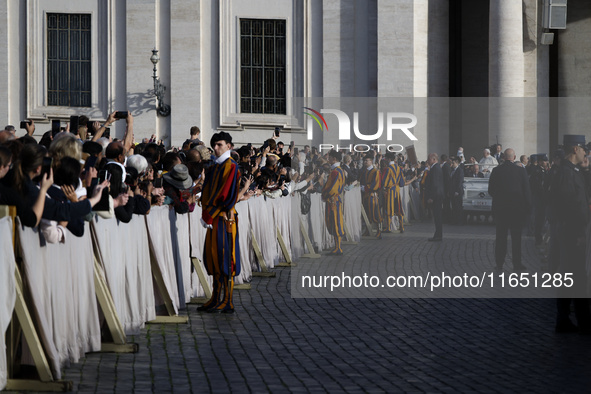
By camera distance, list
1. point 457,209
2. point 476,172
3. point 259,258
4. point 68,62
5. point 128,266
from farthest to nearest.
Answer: point 68,62
point 259,258
point 476,172
point 457,209
point 128,266

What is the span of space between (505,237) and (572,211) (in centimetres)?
81

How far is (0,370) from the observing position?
7953mm

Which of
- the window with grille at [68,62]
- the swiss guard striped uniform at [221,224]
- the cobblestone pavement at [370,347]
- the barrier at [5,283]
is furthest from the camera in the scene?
the window with grille at [68,62]

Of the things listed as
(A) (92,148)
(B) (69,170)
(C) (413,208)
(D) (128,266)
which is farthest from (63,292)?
(C) (413,208)

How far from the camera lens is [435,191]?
11.7m

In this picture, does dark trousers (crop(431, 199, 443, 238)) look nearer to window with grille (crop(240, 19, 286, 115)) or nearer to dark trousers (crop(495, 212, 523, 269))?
dark trousers (crop(495, 212, 523, 269))

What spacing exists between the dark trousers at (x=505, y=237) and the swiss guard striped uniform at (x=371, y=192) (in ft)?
4.34

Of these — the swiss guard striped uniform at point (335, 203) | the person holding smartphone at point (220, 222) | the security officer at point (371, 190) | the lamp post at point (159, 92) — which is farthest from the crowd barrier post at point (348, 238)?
the lamp post at point (159, 92)

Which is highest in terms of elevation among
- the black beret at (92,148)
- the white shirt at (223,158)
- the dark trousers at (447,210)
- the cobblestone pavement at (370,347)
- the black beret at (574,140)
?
the black beret at (574,140)

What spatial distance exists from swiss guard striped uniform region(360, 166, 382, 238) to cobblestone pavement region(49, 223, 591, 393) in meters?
0.25

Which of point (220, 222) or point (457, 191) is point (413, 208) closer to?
point (457, 191)

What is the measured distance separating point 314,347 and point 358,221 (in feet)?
7.34

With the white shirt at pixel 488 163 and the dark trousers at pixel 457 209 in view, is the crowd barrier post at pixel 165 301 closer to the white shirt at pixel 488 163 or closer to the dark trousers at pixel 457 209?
the dark trousers at pixel 457 209

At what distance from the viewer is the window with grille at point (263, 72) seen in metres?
37.0
